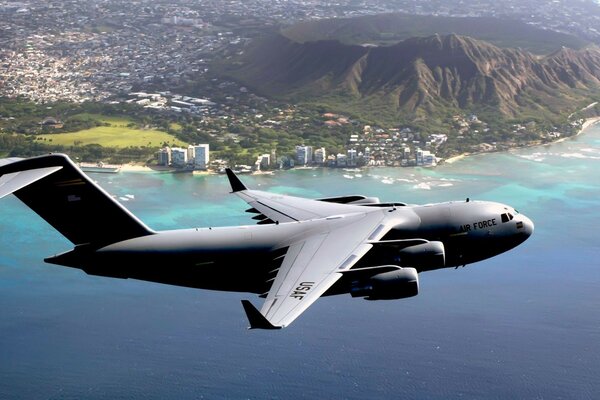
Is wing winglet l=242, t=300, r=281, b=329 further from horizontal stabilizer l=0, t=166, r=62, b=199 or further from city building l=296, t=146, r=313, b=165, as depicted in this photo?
city building l=296, t=146, r=313, b=165

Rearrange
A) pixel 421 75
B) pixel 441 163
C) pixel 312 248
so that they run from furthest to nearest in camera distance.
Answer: pixel 421 75, pixel 441 163, pixel 312 248

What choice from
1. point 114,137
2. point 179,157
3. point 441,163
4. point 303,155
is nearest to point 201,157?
point 179,157

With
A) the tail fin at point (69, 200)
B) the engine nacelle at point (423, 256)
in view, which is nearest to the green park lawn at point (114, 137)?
the tail fin at point (69, 200)

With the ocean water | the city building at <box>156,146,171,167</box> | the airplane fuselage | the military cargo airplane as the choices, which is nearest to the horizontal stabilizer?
the military cargo airplane

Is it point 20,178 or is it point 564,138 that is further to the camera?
point 564,138

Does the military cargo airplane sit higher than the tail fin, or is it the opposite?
the tail fin

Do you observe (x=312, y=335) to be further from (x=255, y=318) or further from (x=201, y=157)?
(x=201, y=157)
